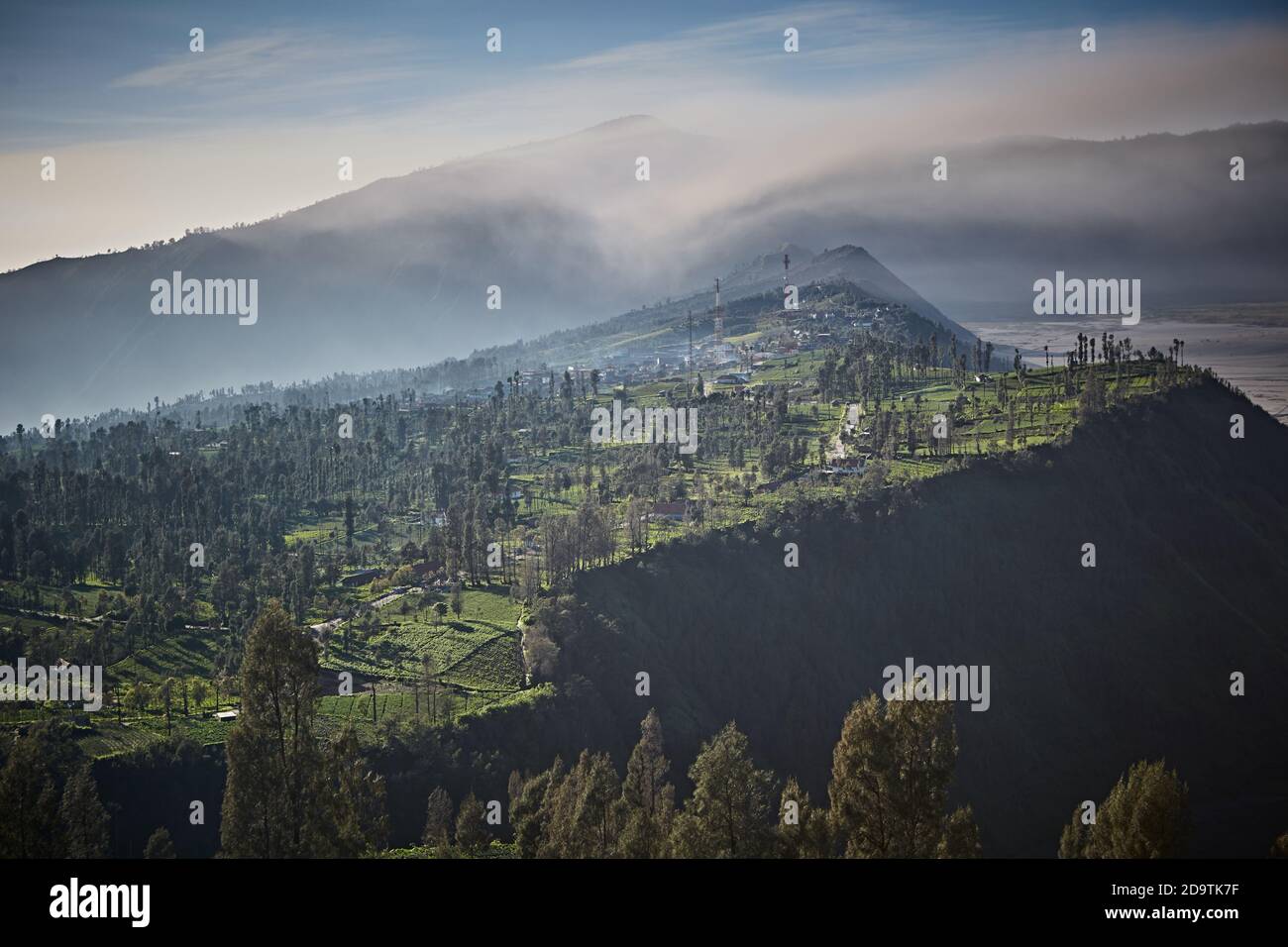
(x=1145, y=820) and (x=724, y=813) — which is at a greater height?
(x=724, y=813)

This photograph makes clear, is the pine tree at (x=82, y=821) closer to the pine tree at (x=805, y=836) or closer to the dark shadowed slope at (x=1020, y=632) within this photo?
the pine tree at (x=805, y=836)

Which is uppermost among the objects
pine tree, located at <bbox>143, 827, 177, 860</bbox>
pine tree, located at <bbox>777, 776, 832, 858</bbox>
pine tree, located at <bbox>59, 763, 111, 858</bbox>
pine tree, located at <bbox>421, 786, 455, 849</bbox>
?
pine tree, located at <bbox>777, 776, 832, 858</bbox>

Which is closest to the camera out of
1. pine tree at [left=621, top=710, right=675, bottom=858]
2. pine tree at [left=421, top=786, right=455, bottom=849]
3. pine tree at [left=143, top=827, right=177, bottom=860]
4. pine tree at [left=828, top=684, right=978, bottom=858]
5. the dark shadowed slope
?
pine tree at [left=828, top=684, right=978, bottom=858]

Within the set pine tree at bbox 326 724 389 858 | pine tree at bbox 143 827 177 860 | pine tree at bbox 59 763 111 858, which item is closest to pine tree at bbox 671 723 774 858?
pine tree at bbox 326 724 389 858

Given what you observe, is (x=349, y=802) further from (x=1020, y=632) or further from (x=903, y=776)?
(x=1020, y=632)

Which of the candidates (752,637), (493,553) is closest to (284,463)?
(493,553)

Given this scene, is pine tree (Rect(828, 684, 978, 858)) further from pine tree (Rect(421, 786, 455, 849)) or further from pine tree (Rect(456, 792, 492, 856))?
pine tree (Rect(421, 786, 455, 849))

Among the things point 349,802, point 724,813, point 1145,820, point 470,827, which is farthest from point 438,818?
point 1145,820

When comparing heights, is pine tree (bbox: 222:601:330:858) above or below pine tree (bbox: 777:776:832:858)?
above

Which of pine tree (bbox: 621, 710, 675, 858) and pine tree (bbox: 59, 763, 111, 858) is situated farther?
pine tree (bbox: 59, 763, 111, 858)

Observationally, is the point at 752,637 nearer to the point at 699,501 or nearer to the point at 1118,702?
the point at 699,501

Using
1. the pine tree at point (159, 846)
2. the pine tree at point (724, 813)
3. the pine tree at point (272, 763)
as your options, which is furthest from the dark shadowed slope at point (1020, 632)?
the pine tree at point (272, 763)
